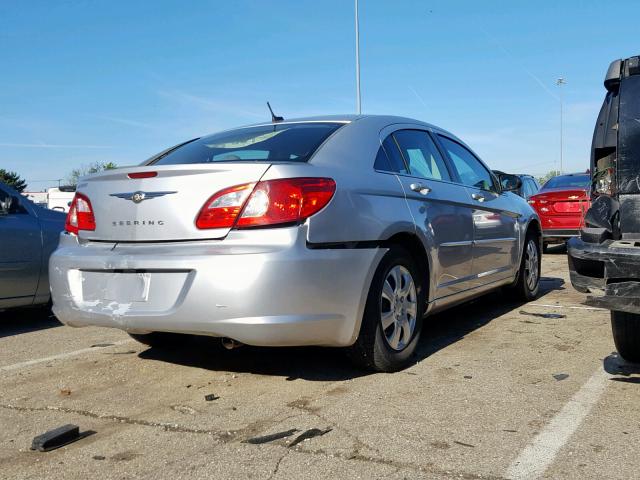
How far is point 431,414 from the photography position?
3.04 m

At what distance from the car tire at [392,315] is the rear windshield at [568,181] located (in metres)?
8.48

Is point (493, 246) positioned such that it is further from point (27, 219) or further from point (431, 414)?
point (27, 219)

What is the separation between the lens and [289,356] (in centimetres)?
424

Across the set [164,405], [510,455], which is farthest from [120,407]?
[510,455]

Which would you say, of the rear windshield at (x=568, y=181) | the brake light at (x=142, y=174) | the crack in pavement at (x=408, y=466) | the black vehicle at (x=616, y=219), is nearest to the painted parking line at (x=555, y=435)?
the crack in pavement at (x=408, y=466)

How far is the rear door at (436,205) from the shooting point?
4.17 meters

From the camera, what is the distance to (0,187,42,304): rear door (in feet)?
18.4

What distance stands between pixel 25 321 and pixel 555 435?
5.35 metres

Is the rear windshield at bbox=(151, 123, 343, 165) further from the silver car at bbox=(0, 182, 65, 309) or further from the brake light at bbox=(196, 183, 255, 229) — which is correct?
A: the silver car at bbox=(0, 182, 65, 309)

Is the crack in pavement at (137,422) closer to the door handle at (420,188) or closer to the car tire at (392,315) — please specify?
the car tire at (392,315)

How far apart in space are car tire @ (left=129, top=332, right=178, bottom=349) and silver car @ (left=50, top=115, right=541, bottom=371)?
0.08 feet

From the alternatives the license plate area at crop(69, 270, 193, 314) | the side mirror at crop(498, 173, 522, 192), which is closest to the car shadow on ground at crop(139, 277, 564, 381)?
the license plate area at crop(69, 270, 193, 314)

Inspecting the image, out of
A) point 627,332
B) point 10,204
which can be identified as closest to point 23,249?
point 10,204

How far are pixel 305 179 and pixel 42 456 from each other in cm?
175
